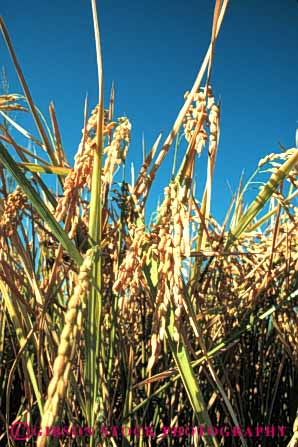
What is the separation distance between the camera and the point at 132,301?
3.24 ft

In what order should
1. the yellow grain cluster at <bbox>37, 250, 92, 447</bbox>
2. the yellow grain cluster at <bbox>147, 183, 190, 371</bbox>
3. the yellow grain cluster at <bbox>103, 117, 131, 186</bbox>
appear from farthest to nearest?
1. the yellow grain cluster at <bbox>103, 117, 131, 186</bbox>
2. the yellow grain cluster at <bbox>147, 183, 190, 371</bbox>
3. the yellow grain cluster at <bbox>37, 250, 92, 447</bbox>

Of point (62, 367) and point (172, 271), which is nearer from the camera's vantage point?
point (62, 367)

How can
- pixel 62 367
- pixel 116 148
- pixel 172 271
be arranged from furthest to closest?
pixel 116 148 → pixel 172 271 → pixel 62 367

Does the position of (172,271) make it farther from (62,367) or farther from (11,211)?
(11,211)

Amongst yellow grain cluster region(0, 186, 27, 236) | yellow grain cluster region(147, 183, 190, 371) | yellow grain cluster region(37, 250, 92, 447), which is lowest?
yellow grain cluster region(37, 250, 92, 447)

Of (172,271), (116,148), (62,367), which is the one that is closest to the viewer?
(62,367)

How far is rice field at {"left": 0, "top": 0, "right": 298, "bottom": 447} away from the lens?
2.46 feet

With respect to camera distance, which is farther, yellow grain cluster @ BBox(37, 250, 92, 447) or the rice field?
the rice field

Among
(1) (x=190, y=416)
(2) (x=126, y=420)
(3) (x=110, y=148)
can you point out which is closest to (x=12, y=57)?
(3) (x=110, y=148)

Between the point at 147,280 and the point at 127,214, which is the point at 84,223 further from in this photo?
the point at 147,280

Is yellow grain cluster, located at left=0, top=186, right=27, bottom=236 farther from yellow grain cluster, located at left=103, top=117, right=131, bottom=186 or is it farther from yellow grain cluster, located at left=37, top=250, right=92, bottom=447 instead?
yellow grain cluster, located at left=37, top=250, right=92, bottom=447

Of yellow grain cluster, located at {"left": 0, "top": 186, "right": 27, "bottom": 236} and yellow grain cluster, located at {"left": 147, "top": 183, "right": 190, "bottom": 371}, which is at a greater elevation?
yellow grain cluster, located at {"left": 0, "top": 186, "right": 27, "bottom": 236}

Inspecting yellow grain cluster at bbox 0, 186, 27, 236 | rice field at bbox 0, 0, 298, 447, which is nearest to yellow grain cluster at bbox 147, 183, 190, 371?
rice field at bbox 0, 0, 298, 447

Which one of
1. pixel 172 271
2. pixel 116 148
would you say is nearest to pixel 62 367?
pixel 172 271
